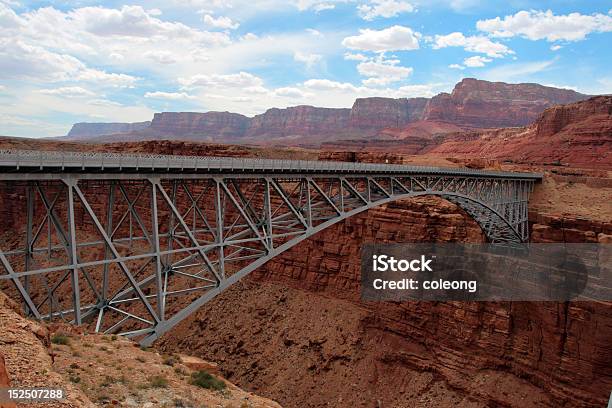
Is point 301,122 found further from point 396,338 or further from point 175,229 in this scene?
point 175,229

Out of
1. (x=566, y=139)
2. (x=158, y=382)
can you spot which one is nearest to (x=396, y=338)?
(x=158, y=382)

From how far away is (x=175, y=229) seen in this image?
64.3ft

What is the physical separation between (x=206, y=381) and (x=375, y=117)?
156 meters

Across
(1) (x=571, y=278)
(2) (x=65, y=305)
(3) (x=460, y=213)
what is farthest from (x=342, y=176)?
(2) (x=65, y=305)

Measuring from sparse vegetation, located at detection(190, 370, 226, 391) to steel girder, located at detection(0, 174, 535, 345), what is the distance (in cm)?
210

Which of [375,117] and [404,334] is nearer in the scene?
[404,334]

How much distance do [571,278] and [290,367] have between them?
19.3m

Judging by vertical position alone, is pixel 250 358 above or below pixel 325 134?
below

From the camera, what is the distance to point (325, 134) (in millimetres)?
164625

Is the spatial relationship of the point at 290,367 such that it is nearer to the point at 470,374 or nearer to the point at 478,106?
the point at 470,374

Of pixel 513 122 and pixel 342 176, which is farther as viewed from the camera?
pixel 513 122

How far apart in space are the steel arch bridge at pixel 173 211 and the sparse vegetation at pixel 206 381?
6.48 ft

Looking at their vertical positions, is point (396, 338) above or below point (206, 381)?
below

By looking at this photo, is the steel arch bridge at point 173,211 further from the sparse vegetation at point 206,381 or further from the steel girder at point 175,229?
the sparse vegetation at point 206,381
